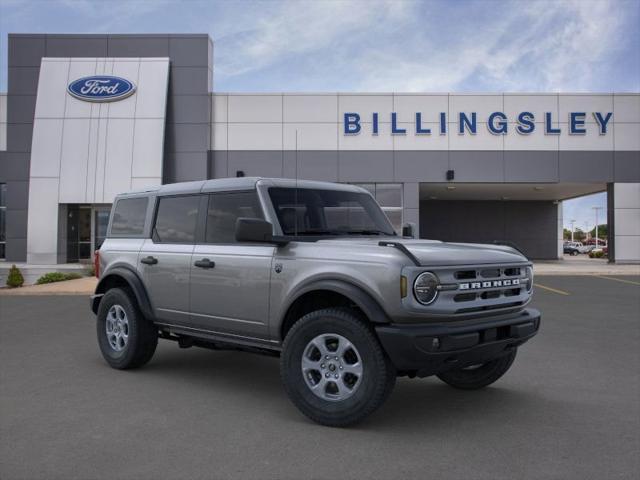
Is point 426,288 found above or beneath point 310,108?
beneath

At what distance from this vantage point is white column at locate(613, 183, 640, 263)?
26798 mm

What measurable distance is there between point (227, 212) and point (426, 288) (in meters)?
2.19

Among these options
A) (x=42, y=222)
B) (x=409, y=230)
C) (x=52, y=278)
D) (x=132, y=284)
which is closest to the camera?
(x=132, y=284)

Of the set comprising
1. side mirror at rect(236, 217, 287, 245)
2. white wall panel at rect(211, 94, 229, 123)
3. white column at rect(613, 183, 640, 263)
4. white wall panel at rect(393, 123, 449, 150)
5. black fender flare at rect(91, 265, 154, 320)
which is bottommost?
black fender flare at rect(91, 265, 154, 320)

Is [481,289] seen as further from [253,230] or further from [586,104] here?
[586,104]

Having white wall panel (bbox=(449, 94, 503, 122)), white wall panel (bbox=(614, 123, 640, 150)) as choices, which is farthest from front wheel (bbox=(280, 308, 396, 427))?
white wall panel (bbox=(614, 123, 640, 150))

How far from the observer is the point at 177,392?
5332 millimetres

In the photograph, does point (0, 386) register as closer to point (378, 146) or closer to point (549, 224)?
point (378, 146)

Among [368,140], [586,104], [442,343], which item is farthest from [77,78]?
[442,343]

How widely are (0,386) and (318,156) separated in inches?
849

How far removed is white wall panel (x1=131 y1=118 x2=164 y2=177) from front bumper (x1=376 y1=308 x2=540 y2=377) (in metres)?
22.7

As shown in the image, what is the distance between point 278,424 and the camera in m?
4.43

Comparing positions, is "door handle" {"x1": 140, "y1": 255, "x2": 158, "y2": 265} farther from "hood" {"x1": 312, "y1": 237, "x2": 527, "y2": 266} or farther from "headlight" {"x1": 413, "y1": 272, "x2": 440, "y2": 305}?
"headlight" {"x1": 413, "y1": 272, "x2": 440, "y2": 305}

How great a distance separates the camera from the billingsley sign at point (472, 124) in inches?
1029
